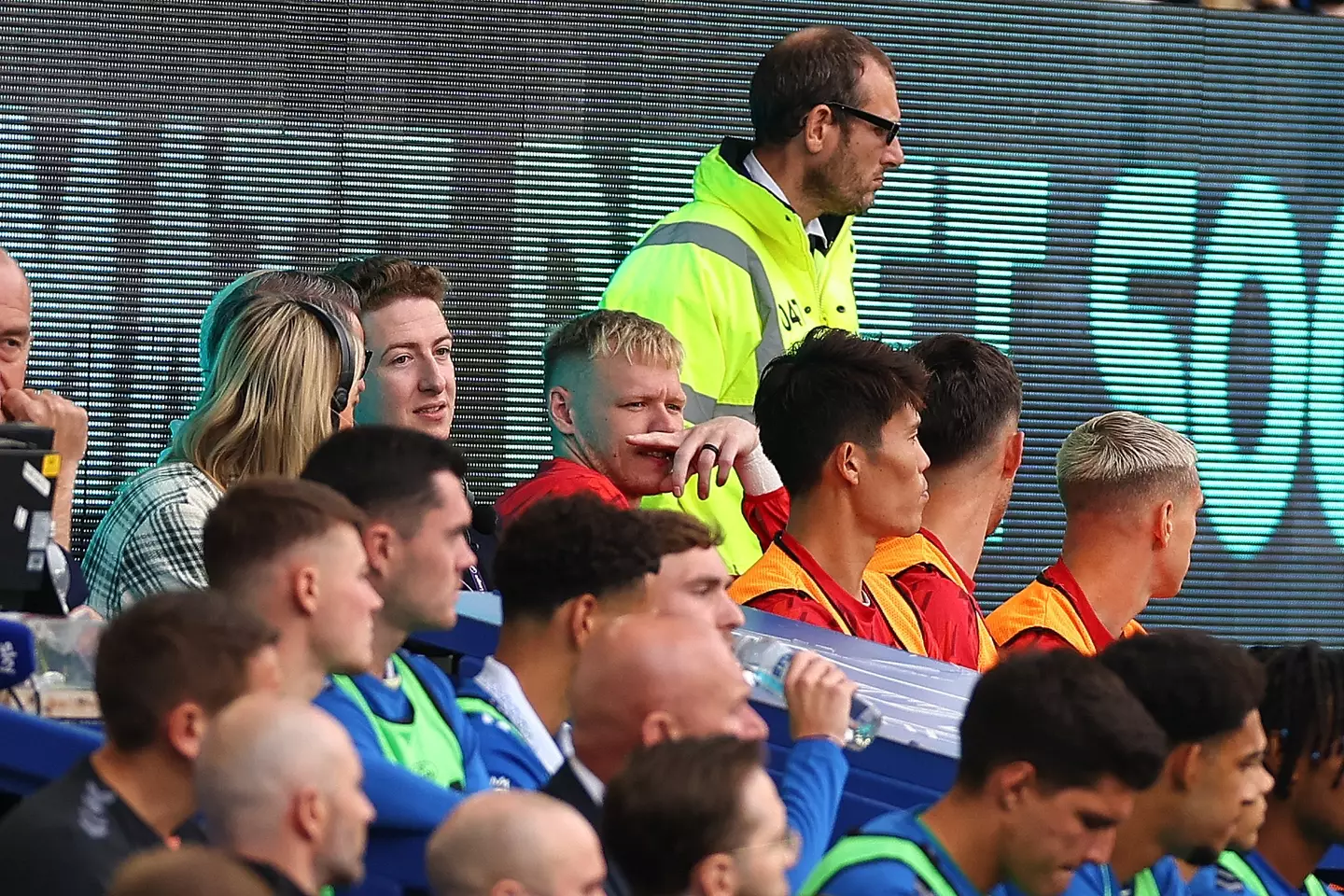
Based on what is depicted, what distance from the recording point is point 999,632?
4.54 m

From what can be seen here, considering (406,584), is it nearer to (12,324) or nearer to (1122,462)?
(12,324)

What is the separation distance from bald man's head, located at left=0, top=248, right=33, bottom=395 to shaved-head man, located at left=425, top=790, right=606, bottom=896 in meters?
2.04

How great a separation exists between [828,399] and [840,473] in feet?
0.48

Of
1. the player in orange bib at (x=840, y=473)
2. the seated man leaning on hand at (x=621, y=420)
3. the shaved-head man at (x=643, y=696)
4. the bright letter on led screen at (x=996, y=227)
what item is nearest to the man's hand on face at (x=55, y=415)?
the seated man leaning on hand at (x=621, y=420)

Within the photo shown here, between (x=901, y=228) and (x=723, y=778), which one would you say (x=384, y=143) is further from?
(x=723, y=778)

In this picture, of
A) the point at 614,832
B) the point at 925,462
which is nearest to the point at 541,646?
the point at 614,832

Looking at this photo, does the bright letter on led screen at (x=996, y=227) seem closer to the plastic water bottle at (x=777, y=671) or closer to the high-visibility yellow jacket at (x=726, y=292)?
the high-visibility yellow jacket at (x=726, y=292)

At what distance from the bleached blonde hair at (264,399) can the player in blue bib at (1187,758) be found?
4.75 feet

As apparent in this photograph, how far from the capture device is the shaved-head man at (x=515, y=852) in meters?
1.97

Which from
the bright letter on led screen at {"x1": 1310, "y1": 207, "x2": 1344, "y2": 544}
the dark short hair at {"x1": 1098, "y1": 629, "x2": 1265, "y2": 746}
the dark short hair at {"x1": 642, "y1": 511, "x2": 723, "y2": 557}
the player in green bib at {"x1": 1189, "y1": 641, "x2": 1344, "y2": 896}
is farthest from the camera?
the bright letter on led screen at {"x1": 1310, "y1": 207, "x2": 1344, "y2": 544}

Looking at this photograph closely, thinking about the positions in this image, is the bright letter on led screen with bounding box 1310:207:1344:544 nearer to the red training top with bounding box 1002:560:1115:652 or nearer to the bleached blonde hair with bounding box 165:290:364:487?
the red training top with bounding box 1002:560:1115:652

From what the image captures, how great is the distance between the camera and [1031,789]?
2.62 metres

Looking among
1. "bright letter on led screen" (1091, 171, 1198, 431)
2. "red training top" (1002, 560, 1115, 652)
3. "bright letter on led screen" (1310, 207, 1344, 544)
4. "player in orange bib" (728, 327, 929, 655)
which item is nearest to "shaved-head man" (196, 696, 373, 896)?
"player in orange bib" (728, 327, 929, 655)

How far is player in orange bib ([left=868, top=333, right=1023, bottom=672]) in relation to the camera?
4.40 m
